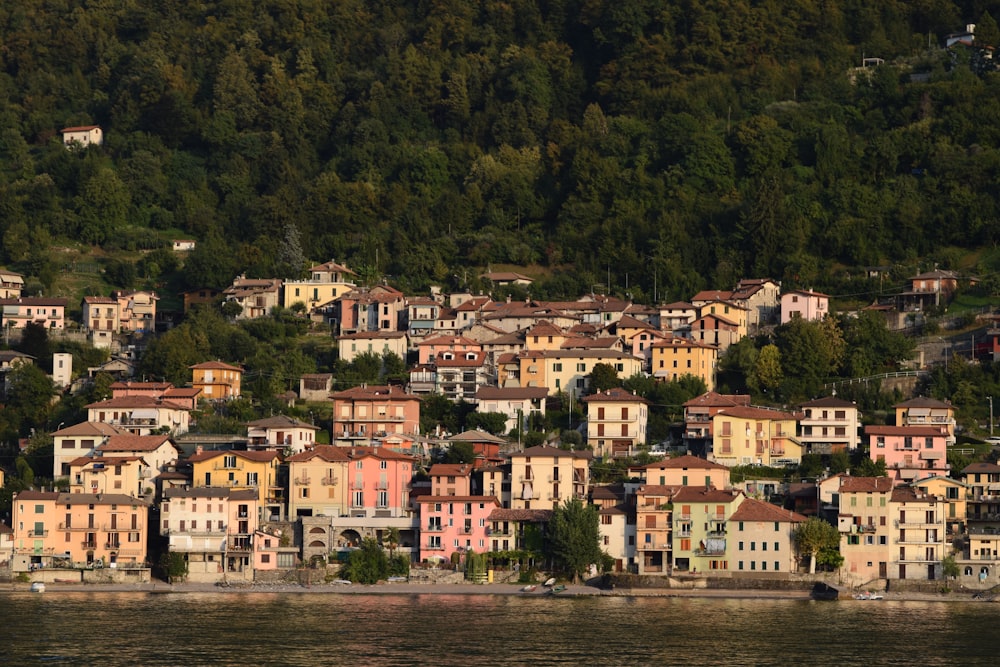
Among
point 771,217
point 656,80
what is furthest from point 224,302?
point 656,80

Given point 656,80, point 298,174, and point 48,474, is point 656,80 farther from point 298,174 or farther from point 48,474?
point 48,474

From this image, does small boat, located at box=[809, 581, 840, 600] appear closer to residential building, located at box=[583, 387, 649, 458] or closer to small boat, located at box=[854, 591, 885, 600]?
small boat, located at box=[854, 591, 885, 600]

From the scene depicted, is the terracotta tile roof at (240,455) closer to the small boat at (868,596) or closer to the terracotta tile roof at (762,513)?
the terracotta tile roof at (762,513)

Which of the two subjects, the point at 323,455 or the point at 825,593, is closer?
the point at 825,593

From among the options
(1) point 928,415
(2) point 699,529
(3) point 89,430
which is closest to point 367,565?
(2) point 699,529

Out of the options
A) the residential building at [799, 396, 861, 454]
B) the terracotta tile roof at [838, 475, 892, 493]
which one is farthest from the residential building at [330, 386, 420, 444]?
the terracotta tile roof at [838, 475, 892, 493]

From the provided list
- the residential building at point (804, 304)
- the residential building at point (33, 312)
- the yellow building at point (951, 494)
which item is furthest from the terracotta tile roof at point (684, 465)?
the residential building at point (33, 312)

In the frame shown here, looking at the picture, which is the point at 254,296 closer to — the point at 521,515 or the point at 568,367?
the point at 568,367
